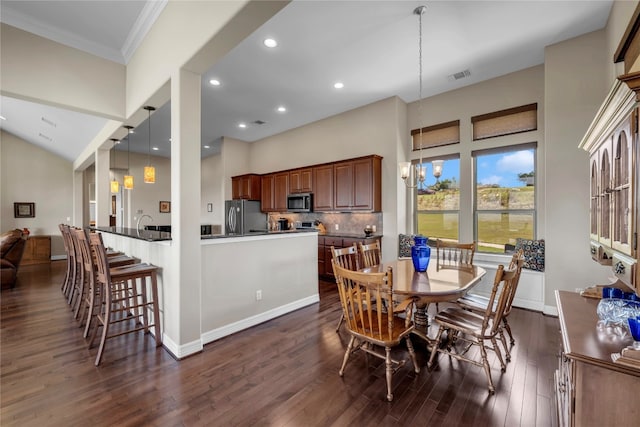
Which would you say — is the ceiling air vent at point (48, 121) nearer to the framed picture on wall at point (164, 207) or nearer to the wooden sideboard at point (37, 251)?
the wooden sideboard at point (37, 251)

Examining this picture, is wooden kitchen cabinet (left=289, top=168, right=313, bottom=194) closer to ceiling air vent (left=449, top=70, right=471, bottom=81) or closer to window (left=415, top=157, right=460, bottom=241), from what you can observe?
window (left=415, top=157, right=460, bottom=241)

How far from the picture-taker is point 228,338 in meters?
2.97

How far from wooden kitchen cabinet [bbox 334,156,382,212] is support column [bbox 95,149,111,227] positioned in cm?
482

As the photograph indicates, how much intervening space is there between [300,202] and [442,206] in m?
2.96

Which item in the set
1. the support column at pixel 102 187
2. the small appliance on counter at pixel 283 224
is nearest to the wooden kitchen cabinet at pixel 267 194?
the small appliance on counter at pixel 283 224

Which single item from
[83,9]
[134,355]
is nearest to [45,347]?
[134,355]

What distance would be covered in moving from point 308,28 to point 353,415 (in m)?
3.71

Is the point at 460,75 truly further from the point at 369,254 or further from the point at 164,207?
the point at 164,207

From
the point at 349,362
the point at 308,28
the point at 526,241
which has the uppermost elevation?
the point at 308,28

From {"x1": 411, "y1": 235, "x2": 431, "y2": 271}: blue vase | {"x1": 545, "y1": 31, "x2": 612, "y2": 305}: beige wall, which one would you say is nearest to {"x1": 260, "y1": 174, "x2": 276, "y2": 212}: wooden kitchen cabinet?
{"x1": 411, "y1": 235, "x2": 431, "y2": 271}: blue vase

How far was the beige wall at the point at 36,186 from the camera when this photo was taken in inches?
297

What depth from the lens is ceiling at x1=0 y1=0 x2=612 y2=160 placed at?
288cm

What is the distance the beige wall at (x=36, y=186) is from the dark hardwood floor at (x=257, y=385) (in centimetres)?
683

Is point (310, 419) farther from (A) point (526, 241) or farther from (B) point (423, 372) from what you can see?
(A) point (526, 241)
